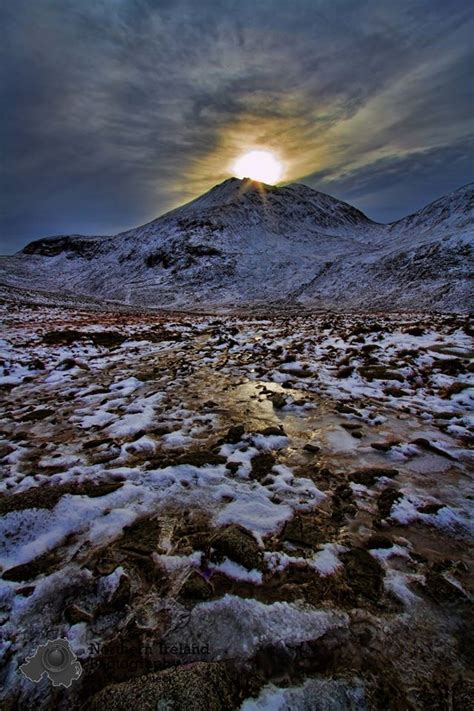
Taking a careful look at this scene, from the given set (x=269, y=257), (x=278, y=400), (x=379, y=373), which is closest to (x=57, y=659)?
(x=278, y=400)

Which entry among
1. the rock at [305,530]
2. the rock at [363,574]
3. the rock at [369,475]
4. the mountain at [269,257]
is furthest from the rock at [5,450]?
the mountain at [269,257]

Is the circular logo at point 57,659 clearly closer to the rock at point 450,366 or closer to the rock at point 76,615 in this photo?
the rock at point 76,615

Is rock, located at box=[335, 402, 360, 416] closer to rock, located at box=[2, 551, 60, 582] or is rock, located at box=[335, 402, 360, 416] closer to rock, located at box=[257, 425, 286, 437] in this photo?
rock, located at box=[257, 425, 286, 437]

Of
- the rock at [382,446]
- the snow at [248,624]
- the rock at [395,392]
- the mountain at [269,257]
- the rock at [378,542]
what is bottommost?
the snow at [248,624]

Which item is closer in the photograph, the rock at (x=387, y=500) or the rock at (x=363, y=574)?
the rock at (x=363, y=574)

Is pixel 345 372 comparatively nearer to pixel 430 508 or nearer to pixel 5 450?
pixel 430 508

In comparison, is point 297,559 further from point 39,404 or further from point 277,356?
point 277,356

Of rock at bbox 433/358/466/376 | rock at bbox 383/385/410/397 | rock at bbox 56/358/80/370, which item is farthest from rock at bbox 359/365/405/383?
rock at bbox 56/358/80/370

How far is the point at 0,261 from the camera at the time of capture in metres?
82.2

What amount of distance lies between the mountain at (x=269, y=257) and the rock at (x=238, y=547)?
36.7m

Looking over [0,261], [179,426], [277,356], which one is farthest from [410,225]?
[0,261]

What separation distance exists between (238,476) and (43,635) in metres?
2.54

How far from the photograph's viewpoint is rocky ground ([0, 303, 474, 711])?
7.06 feet

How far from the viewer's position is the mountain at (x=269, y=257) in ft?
142
